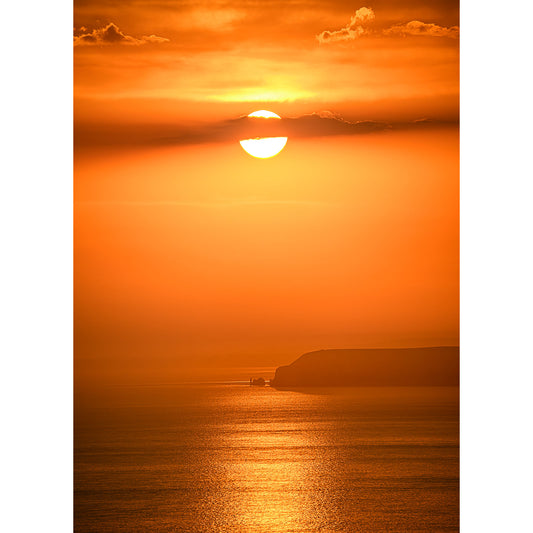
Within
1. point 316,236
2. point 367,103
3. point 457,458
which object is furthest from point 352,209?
point 457,458

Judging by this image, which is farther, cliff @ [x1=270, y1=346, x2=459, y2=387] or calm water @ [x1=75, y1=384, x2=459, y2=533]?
cliff @ [x1=270, y1=346, x2=459, y2=387]

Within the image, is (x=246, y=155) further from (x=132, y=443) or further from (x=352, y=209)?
(x=132, y=443)
